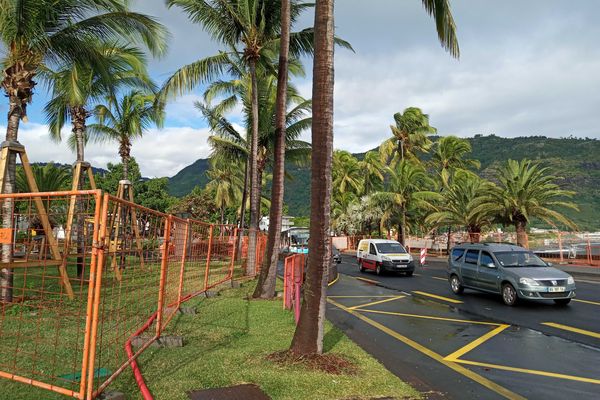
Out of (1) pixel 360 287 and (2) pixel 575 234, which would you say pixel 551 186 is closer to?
(2) pixel 575 234

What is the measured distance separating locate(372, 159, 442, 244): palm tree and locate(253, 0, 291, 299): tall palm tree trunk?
26651mm

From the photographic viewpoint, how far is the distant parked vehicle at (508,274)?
11.2 meters

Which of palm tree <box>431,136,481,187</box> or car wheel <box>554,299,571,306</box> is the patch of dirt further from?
palm tree <box>431,136,481,187</box>

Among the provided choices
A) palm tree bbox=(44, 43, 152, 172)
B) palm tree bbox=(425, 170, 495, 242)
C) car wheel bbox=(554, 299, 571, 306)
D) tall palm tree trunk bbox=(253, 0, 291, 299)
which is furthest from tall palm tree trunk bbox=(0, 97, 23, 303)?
palm tree bbox=(425, 170, 495, 242)

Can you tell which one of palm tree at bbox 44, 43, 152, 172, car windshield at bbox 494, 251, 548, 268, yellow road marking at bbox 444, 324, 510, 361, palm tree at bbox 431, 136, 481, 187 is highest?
Answer: palm tree at bbox 431, 136, 481, 187

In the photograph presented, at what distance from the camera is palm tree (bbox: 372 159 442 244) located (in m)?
38.0

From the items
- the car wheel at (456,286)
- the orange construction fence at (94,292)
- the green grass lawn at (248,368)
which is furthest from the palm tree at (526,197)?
the green grass lawn at (248,368)

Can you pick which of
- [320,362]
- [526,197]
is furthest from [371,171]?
[320,362]

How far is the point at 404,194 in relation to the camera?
39375 mm

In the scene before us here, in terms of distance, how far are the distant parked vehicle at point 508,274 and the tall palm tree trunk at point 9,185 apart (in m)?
11.7


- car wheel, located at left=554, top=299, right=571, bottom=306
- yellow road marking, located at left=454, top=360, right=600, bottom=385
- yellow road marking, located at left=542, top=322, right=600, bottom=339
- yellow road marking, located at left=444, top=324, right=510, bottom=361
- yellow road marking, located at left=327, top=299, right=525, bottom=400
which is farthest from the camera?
car wheel, located at left=554, top=299, right=571, bottom=306

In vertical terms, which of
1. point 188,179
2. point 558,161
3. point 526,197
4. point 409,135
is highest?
point 188,179

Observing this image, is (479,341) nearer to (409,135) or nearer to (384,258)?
(384,258)

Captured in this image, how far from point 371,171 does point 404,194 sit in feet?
60.6
